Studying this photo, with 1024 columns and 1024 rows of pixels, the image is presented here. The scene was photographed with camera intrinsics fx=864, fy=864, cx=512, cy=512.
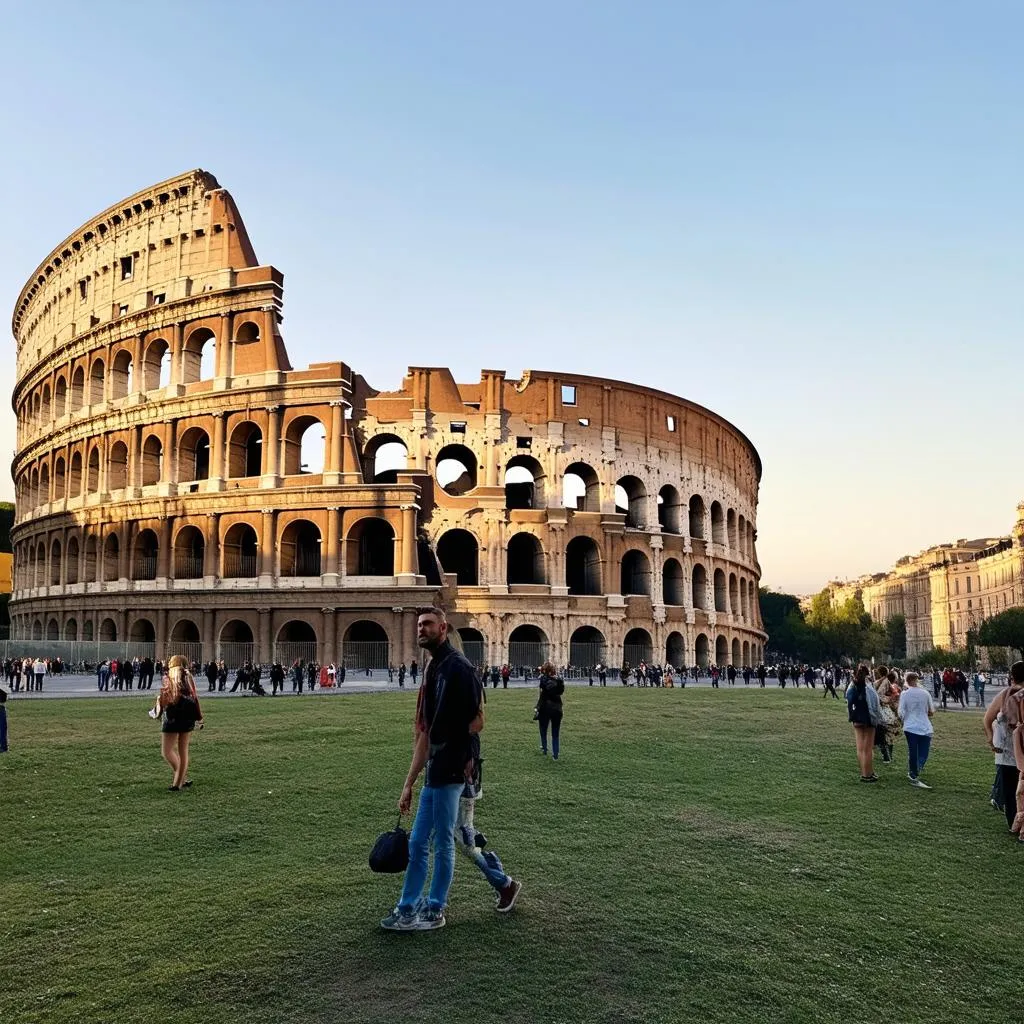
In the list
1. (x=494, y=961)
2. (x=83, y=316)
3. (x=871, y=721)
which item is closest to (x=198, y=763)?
(x=494, y=961)

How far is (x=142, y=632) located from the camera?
140 ft

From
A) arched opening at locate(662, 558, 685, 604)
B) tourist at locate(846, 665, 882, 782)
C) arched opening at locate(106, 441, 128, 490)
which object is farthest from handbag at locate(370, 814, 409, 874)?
arched opening at locate(106, 441, 128, 490)

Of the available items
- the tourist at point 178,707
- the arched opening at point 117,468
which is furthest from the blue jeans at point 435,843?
the arched opening at point 117,468

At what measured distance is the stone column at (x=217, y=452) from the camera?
135 ft

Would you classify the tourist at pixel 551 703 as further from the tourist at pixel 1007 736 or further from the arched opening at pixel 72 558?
the arched opening at pixel 72 558

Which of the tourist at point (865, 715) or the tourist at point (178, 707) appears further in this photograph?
the tourist at point (865, 715)

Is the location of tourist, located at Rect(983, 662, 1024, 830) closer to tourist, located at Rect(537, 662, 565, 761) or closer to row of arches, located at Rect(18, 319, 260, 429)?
tourist, located at Rect(537, 662, 565, 761)

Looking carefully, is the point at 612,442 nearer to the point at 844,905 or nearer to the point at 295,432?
the point at 295,432

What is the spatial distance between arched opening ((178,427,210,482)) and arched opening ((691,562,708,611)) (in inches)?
1067

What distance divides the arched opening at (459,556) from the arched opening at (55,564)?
21842 mm

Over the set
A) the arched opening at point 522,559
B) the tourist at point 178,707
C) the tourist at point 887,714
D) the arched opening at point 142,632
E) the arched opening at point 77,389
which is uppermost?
the arched opening at point 77,389

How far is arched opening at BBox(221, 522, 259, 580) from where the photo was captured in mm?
40750

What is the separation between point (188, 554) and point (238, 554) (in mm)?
2761

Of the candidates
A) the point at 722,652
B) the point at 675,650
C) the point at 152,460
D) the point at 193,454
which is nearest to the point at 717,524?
the point at 722,652
